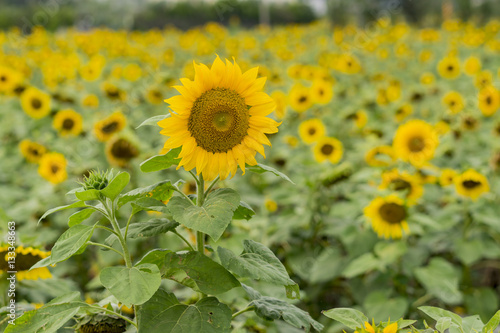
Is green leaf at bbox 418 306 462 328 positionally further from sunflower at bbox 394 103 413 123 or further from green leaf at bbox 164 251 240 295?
sunflower at bbox 394 103 413 123

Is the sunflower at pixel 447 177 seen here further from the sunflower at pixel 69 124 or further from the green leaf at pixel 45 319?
the sunflower at pixel 69 124

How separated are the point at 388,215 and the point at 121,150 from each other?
1.45m

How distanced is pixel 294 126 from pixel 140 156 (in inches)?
85.4

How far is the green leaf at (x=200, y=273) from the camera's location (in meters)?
1.03

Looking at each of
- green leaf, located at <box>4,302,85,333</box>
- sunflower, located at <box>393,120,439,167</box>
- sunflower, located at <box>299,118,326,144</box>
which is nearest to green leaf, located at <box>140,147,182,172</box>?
green leaf, located at <box>4,302,85,333</box>

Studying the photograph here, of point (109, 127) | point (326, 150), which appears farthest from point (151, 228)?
point (326, 150)

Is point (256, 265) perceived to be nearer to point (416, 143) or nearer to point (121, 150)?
point (121, 150)

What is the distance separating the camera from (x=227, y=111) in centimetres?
107

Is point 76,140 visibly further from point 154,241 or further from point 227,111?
point 227,111

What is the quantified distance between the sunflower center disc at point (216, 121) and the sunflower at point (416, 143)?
6.18ft

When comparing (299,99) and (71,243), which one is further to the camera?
(299,99)

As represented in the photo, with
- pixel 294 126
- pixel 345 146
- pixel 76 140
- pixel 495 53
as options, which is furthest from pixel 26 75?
pixel 495 53

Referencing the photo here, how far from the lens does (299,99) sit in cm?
423

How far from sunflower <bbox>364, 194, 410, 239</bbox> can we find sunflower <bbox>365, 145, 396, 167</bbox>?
56 cm
